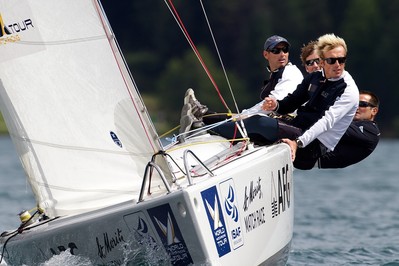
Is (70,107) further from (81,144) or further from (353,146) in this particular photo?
(353,146)

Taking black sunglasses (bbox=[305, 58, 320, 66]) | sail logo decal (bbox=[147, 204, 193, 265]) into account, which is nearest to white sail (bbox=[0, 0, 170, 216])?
sail logo decal (bbox=[147, 204, 193, 265])

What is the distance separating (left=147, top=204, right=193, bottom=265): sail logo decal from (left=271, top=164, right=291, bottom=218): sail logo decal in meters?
1.15

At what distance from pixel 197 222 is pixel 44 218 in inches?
53.0

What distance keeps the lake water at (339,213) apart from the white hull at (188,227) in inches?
7.0

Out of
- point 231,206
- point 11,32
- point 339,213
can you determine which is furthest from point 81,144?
point 339,213

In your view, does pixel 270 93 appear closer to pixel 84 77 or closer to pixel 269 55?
pixel 269 55

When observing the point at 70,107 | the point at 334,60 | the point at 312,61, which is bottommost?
the point at 312,61

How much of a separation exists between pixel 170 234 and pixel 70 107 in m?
1.19

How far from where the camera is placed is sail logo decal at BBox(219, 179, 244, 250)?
6355 mm

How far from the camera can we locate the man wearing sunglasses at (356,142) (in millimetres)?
7855

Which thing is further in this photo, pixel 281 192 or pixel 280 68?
pixel 280 68

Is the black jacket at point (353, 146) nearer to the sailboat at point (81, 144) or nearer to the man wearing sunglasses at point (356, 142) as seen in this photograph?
the man wearing sunglasses at point (356, 142)

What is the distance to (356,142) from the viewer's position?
25.9 feet

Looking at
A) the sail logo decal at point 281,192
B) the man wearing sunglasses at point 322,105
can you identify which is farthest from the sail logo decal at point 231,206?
the man wearing sunglasses at point 322,105
